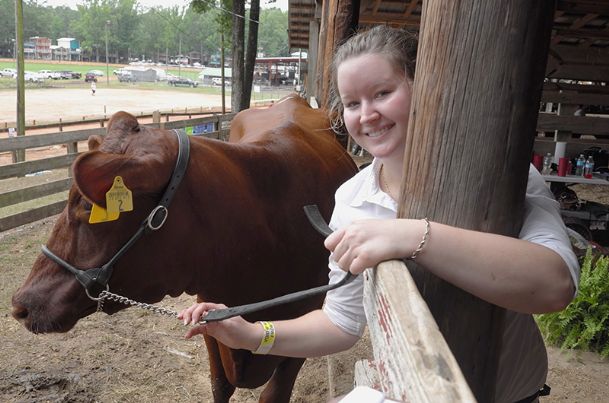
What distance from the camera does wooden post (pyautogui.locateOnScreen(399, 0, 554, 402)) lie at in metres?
0.99

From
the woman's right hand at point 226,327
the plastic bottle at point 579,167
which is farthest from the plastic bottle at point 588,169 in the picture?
the woman's right hand at point 226,327

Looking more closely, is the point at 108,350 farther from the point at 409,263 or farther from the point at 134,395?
the point at 409,263

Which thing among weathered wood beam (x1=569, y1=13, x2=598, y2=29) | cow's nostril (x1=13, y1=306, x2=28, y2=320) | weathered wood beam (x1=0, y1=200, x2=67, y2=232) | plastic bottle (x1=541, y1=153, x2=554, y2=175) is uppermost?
weathered wood beam (x1=569, y1=13, x2=598, y2=29)

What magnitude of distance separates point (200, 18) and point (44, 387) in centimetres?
11103

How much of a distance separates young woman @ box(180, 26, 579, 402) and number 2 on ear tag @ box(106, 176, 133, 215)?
0.53 meters

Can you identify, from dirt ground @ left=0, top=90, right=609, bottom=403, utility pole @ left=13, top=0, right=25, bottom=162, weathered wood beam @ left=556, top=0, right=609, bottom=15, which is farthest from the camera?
utility pole @ left=13, top=0, right=25, bottom=162

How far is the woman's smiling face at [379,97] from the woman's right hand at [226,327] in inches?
23.9

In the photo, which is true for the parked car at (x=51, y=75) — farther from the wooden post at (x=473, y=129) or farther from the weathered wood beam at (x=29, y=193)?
the wooden post at (x=473, y=129)

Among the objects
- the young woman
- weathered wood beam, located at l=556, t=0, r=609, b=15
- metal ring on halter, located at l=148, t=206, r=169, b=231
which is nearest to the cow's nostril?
metal ring on halter, located at l=148, t=206, r=169, b=231

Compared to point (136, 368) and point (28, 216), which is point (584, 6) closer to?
point (136, 368)

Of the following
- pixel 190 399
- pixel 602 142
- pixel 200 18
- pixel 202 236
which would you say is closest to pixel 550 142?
pixel 602 142

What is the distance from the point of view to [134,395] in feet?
11.7

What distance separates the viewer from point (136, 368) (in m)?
3.88

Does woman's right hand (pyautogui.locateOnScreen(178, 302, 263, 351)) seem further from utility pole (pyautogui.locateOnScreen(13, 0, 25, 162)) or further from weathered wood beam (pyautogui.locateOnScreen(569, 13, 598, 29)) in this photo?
utility pole (pyautogui.locateOnScreen(13, 0, 25, 162))
